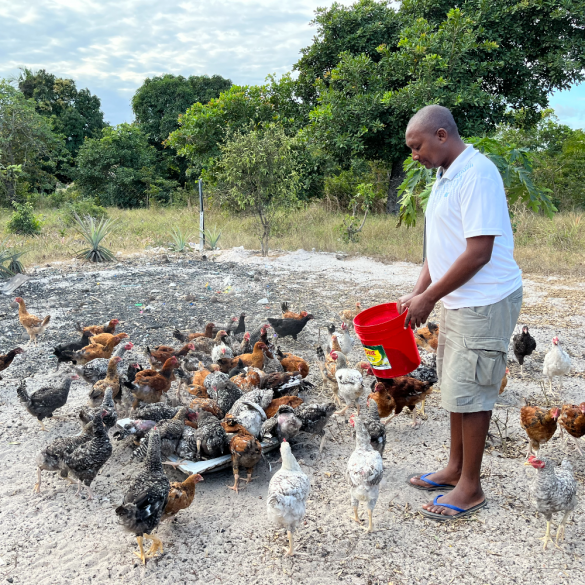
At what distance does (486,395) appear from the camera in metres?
2.84

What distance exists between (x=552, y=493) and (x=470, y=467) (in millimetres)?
474

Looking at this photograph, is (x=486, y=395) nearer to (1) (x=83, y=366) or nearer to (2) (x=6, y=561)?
(2) (x=6, y=561)

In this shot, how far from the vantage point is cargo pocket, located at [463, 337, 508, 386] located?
2750 mm

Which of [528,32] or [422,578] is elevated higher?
[528,32]

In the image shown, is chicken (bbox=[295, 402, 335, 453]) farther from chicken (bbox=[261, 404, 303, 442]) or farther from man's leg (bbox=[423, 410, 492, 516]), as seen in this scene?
man's leg (bbox=[423, 410, 492, 516])

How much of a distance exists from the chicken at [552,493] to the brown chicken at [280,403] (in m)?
2.13

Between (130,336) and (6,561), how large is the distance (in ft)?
13.9

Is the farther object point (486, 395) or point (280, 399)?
point (280, 399)

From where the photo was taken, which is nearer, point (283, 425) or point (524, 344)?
point (283, 425)

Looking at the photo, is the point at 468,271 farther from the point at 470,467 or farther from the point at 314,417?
the point at 314,417

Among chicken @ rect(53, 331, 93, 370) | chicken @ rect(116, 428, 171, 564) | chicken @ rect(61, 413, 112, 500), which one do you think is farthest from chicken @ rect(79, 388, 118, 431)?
chicken @ rect(53, 331, 93, 370)

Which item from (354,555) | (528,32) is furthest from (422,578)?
(528,32)

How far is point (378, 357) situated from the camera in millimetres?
3643

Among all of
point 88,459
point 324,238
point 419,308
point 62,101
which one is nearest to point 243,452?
point 88,459
